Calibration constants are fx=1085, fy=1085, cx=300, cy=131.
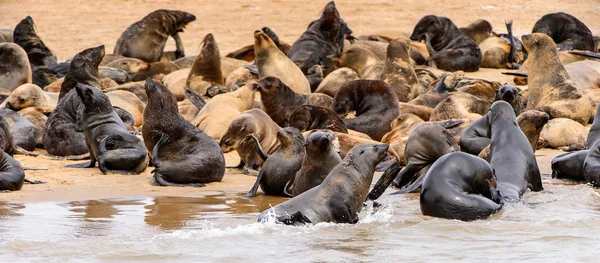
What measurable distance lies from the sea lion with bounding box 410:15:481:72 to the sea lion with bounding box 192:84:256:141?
6006 millimetres

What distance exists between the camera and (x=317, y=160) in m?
7.65

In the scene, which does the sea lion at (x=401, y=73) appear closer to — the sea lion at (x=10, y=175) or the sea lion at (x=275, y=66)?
the sea lion at (x=275, y=66)

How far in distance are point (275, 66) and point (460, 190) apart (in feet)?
25.1

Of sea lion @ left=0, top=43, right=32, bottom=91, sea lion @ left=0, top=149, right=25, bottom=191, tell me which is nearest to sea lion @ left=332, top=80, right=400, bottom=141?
sea lion @ left=0, top=149, right=25, bottom=191

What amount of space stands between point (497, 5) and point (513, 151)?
18950mm

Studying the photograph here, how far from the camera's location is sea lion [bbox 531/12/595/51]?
62.8ft

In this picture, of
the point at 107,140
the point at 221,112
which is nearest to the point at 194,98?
the point at 221,112

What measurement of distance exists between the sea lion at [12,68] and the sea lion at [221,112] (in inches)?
159

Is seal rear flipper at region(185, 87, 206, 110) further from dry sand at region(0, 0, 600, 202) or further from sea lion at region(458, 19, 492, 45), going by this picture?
sea lion at region(458, 19, 492, 45)

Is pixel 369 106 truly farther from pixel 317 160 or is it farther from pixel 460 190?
pixel 460 190

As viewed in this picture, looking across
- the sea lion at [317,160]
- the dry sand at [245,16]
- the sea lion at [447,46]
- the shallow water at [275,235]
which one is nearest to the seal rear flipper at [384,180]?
the shallow water at [275,235]

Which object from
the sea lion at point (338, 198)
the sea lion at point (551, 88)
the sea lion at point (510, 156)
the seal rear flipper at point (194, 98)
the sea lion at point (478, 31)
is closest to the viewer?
the sea lion at point (338, 198)

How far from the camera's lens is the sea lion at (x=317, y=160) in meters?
7.55

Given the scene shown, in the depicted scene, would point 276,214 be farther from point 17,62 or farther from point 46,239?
point 17,62
